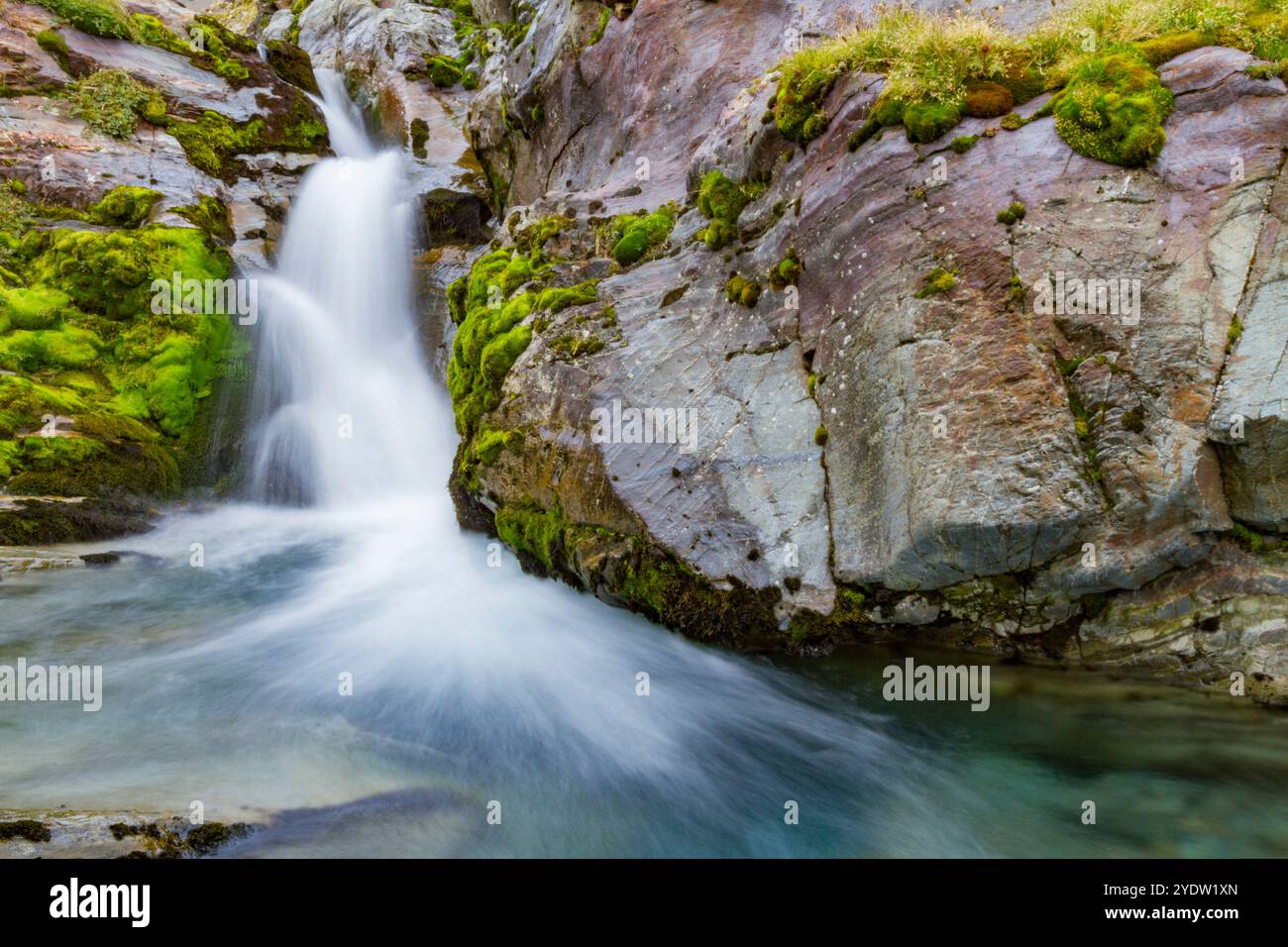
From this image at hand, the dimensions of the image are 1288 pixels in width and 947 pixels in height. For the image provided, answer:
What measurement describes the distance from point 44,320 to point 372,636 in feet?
36.0

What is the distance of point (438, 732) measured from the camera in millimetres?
6617

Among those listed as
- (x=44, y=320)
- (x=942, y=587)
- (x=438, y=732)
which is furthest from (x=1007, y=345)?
(x=44, y=320)

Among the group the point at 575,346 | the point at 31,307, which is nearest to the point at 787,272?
the point at 575,346

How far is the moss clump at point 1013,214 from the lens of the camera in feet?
20.5

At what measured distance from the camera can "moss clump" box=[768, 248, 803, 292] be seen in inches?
304

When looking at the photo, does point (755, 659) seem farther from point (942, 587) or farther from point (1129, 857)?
point (1129, 857)

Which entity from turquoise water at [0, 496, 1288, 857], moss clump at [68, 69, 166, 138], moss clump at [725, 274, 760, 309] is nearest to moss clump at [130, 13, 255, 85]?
moss clump at [68, 69, 166, 138]

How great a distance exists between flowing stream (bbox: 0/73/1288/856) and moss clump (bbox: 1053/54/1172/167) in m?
5.23

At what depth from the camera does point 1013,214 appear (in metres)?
6.25

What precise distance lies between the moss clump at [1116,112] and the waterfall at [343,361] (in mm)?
12578

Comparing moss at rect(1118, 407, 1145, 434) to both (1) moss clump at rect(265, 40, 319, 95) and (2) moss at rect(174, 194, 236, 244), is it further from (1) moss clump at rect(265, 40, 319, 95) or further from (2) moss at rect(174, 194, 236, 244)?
(1) moss clump at rect(265, 40, 319, 95)

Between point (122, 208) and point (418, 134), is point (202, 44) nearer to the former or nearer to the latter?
point (418, 134)

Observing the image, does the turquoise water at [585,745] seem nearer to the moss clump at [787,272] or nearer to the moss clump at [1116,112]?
the moss clump at [787,272]

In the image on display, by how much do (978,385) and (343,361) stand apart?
15098mm
